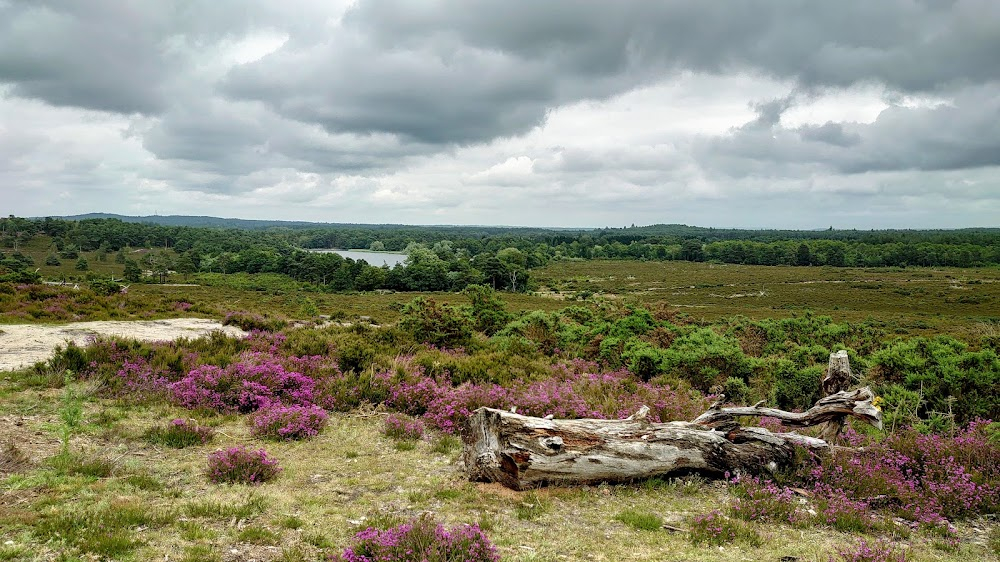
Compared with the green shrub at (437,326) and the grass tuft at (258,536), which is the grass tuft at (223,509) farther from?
the green shrub at (437,326)

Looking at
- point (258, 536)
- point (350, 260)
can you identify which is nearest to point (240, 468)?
point (258, 536)

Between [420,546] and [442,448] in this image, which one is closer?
[420,546]

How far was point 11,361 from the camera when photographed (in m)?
12.2

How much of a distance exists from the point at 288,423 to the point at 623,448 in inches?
229

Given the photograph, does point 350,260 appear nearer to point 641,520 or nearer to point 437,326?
point 437,326

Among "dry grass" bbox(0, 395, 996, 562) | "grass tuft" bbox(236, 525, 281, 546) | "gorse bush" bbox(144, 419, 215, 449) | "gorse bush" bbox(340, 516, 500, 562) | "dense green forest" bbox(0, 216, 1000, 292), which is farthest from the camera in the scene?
"dense green forest" bbox(0, 216, 1000, 292)

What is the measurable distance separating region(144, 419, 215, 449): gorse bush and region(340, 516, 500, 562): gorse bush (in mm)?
4754

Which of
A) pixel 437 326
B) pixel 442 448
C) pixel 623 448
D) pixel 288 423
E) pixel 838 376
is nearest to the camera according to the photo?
pixel 623 448

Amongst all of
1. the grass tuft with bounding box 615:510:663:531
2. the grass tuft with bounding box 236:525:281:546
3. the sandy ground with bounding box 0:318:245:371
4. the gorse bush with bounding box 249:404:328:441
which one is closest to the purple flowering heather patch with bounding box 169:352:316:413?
the gorse bush with bounding box 249:404:328:441

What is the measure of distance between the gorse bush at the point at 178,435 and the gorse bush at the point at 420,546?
15.6 ft

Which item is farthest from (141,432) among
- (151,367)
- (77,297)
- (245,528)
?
(77,297)

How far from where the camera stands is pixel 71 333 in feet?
54.8

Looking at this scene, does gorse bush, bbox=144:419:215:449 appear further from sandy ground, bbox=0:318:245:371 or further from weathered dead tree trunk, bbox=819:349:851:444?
weathered dead tree trunk, bbox=819:349:851:444

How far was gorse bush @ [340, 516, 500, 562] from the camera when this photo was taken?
4.41 meters
